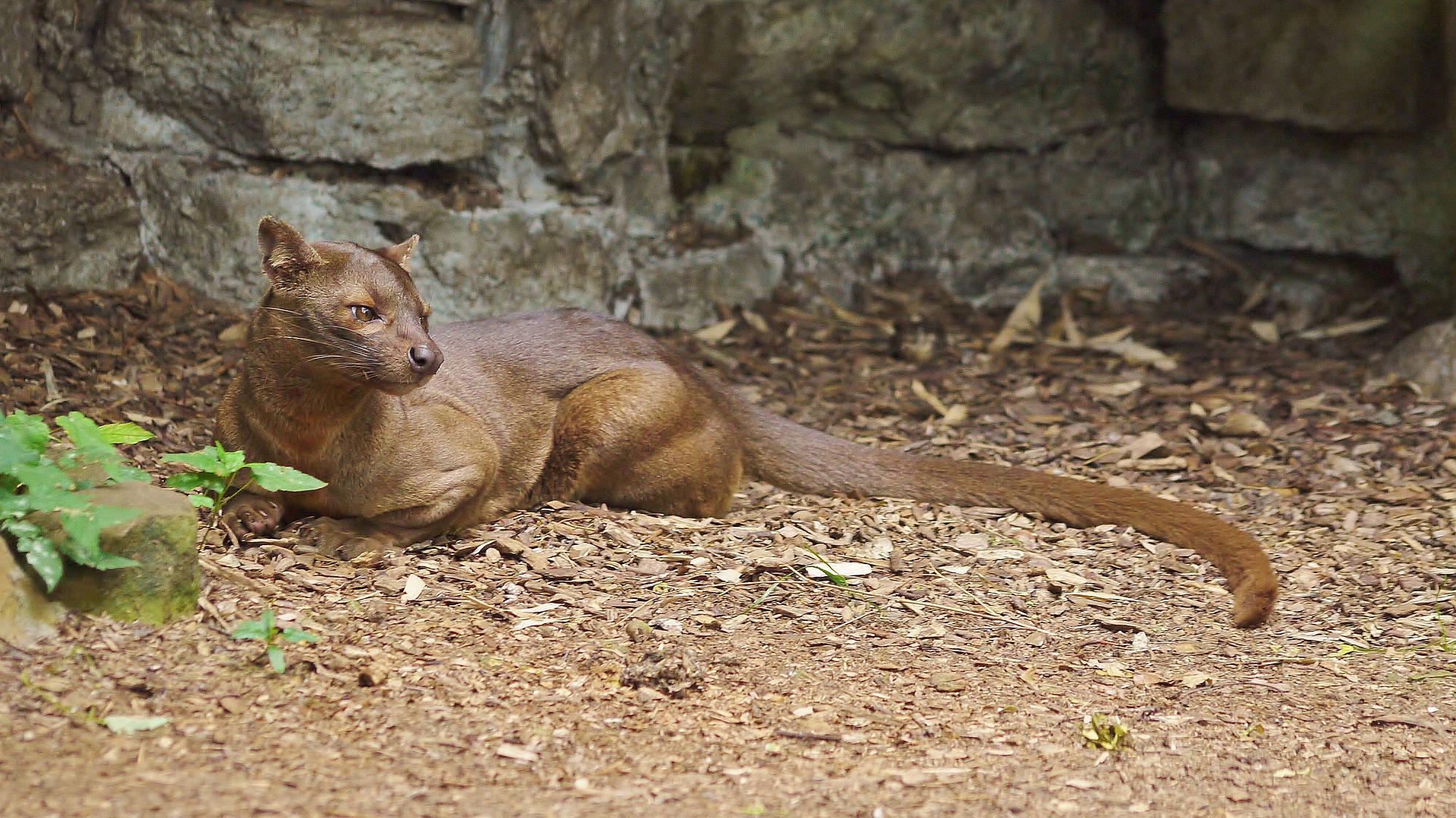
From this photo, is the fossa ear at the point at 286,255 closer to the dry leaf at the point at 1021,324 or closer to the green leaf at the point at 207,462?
the green leaf at the point at 207,462

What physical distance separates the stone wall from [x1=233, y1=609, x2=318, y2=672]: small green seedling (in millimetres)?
3075

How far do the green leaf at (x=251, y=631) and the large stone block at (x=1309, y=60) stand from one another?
637cm

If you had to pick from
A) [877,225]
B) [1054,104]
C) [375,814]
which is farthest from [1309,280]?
[375,814]

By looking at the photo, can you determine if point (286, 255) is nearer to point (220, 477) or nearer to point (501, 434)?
point (220, 477)

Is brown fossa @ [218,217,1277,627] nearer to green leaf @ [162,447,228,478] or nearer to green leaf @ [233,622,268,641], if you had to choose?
green leaf @ [162,447,228,478]

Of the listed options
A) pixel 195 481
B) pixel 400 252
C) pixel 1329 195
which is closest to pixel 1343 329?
pixel 1329 195

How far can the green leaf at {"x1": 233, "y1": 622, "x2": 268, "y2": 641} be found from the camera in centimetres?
321

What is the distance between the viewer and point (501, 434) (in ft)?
15.5

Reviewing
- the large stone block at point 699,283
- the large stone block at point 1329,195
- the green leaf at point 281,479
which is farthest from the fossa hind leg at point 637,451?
the large stone block at point 1329,195

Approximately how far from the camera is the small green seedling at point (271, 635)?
10.4ft

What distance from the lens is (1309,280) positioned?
820 centimetres

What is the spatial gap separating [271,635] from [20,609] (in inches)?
21.3

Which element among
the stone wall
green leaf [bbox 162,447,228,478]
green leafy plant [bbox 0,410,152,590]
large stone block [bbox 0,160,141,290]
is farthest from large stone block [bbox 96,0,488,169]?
green leafy plant [bbox 0,410,152,590]

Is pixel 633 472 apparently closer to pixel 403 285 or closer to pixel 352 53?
pixel 403 285
